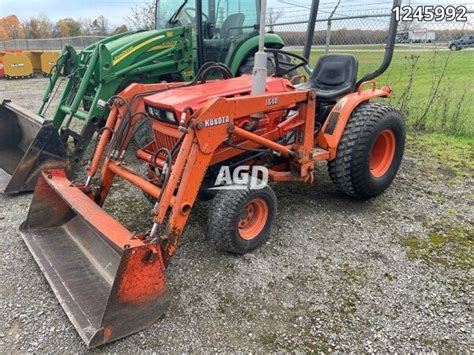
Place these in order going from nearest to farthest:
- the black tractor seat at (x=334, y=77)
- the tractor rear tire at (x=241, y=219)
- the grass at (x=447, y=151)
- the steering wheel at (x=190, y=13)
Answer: the tractor rear tire at (x=241, y=219), the black tractor seat at (x=334, y=77), the grass at (x=447, y=151), the steering wheel at (x=190, y=13)

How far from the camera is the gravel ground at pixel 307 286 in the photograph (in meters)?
2.39

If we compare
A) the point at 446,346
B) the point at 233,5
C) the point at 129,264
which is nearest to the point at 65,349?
the point at 129,264

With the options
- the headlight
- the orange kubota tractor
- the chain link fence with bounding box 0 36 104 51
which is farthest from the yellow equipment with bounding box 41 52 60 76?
the headlight

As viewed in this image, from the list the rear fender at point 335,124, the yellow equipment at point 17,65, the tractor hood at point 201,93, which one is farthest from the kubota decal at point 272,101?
the yellow equipment at point 17,65

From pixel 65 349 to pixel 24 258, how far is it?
1.11m

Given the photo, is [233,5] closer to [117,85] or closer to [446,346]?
[117,85]

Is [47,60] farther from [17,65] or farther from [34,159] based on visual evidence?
[34,159]

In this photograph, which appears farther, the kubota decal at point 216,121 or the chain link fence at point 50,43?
the chain link fence at point 50,43

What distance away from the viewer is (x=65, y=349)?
230 cm

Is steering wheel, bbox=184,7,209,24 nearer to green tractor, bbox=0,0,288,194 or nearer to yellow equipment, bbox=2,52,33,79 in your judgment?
green tractor, bbox=0,0,288,194

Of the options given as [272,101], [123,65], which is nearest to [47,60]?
[123,65]

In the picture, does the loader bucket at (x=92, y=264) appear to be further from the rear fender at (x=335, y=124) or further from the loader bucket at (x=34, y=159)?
the rear fender at (x=335, y=124)

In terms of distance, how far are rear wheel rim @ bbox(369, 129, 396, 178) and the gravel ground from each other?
1.02ft

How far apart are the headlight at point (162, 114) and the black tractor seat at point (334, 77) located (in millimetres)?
1555
